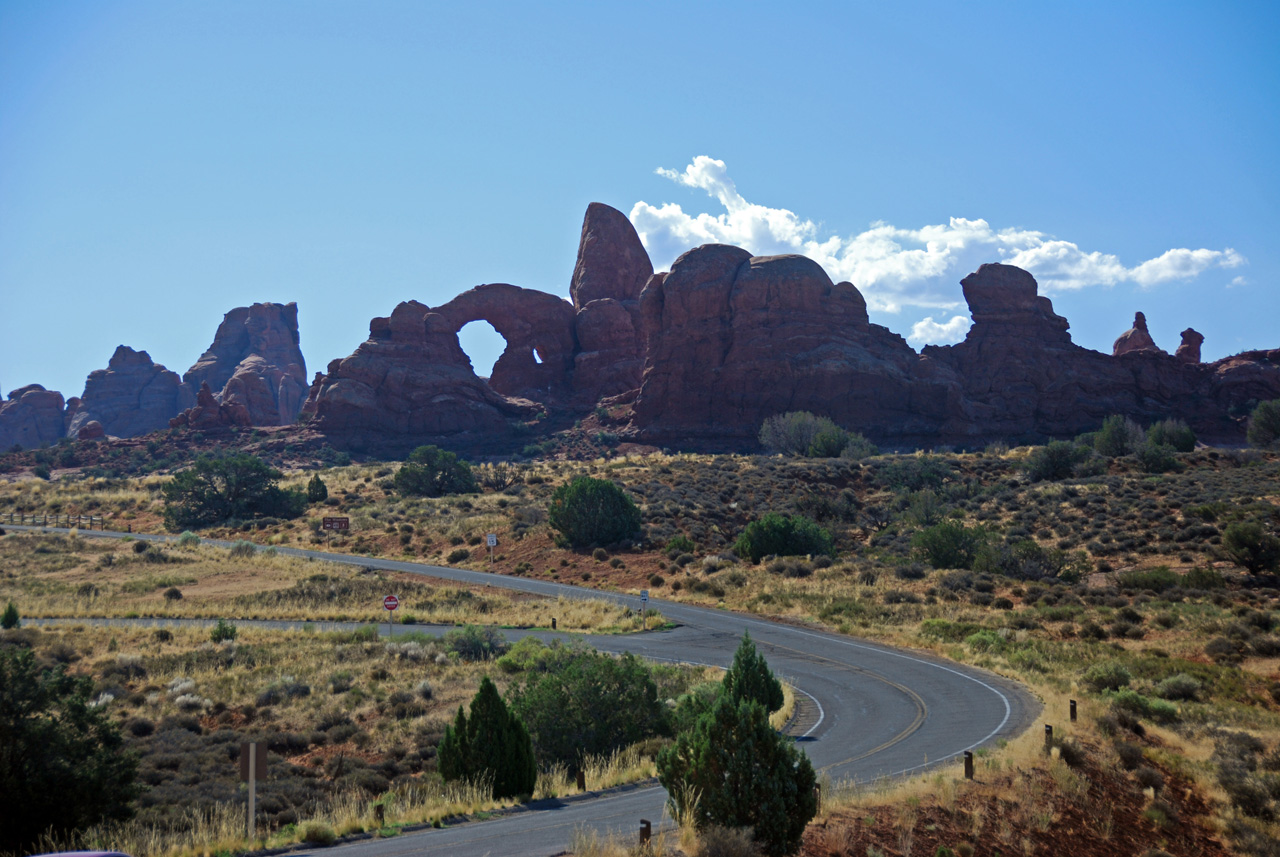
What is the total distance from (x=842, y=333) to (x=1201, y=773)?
84.1 meters

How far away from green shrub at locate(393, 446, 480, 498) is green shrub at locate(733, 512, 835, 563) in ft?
98.5

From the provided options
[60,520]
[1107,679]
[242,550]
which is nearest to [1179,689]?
[1107,679]

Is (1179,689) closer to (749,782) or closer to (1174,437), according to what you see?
(749,782)

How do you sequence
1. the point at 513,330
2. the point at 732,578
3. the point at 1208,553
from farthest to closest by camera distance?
1. the point at 513,330
2. the point at 732,578
3. the point at 1208,553

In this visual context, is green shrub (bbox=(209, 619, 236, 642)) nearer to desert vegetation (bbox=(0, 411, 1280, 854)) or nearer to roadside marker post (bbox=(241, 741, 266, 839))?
desert vegetation (bbox=(0, 411, 1280, 854))

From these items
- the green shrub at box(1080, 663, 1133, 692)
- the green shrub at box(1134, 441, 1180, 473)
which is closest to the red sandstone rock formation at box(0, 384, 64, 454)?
the green shrub at box(1134, 441, 1180, 473)

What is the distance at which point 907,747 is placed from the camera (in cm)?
1630

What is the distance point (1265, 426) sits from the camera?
74.4 m

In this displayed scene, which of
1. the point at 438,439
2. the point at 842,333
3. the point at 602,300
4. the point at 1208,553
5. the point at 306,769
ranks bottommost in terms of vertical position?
the point at 306,769

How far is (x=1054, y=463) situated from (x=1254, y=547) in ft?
90.9

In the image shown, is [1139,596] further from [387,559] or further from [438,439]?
[438,439]

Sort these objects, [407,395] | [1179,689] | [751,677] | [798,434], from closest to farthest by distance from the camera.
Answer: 1. [751,677]
2. [1179,689]
3. [798,434]
4. [407,395]

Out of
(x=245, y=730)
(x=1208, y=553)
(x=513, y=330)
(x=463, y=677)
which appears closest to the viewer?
(x=245, y=730)

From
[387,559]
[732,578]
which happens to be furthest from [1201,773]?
[387,559]
